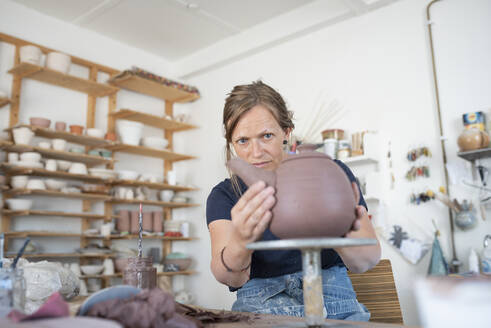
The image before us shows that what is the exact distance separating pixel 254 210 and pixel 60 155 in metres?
3.17

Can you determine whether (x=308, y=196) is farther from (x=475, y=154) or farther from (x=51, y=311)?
(x=475, y=154)

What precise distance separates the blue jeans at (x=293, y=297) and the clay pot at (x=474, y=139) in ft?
5.74

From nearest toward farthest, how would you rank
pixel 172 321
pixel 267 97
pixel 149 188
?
pixel 172 321 < pixel 267 97 < pixel 149 188

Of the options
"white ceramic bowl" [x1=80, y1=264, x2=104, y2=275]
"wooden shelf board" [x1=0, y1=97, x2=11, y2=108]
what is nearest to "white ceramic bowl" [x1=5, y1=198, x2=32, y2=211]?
"white ceramic bowl" [x1=80, y1=264, x2=104, y2=275]

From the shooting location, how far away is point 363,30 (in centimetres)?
358

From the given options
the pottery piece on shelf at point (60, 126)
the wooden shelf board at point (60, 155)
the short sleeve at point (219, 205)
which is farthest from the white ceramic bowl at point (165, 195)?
the short sleeve at point (219, 205)

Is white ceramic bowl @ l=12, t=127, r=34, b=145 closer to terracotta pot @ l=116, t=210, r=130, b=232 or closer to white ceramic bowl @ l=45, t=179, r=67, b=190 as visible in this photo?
white ceramic bowl @ l=45, t=179, r=67, b=190

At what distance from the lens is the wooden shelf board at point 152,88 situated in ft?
13.5

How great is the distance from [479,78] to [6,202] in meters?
3.56

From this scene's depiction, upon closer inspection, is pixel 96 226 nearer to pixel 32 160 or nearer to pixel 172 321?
pixel 32 160

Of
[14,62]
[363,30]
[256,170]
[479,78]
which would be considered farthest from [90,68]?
[256,170]

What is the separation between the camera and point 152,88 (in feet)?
14.5

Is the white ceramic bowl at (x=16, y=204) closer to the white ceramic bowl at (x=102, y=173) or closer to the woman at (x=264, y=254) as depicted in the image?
the white ceramic bowl at (x=102, y=173)

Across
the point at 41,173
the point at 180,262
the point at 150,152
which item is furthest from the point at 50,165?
the point at 180,262
